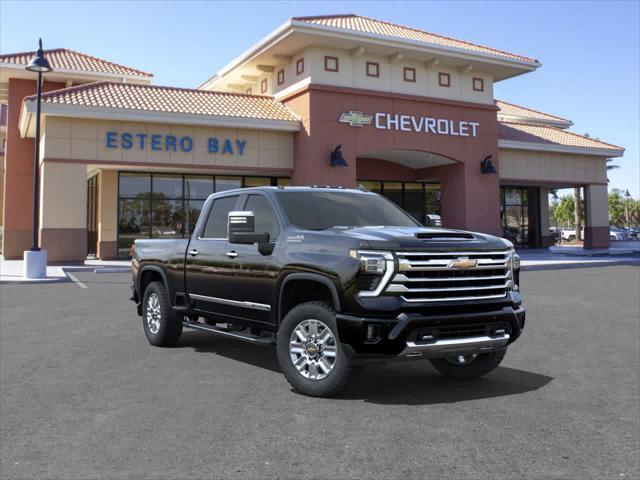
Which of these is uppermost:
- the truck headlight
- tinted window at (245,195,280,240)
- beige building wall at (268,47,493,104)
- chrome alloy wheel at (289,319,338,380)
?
beige building wall at (268,47,493,104)

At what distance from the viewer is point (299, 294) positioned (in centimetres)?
604

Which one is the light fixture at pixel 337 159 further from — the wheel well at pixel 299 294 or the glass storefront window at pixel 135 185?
the wheel well at pixel 299 294

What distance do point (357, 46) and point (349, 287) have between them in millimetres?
23146

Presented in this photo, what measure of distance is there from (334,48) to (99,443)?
24511 mm

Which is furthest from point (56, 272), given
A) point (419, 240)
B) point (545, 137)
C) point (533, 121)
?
point (533, 121)

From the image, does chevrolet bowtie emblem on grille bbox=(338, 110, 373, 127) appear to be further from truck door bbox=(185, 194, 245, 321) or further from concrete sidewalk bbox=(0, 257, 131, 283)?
truck door bbox=(185, 194, 245, 321)

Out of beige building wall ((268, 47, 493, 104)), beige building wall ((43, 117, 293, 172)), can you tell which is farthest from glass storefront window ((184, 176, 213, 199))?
beige building wall ((268, 47, 493, 104))

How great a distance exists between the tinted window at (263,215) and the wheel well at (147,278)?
2.23 m

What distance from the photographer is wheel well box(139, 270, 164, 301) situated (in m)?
8.49

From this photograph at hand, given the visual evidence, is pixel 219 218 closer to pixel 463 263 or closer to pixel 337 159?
pixel 463 263

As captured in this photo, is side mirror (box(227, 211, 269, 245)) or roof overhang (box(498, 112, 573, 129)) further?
roof overhang (box(498, 112, 573, 129))

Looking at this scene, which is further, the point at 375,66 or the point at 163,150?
the point at 375,66

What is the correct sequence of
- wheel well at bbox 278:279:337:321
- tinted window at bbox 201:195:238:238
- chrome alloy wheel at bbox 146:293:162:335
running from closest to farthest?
wheel well at bbox 278:279:337:321 < tinted window at bbox 201:195:238:238 < chrome alloy wheel at bbox 146:293:162:335

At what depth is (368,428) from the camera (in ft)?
15.5
